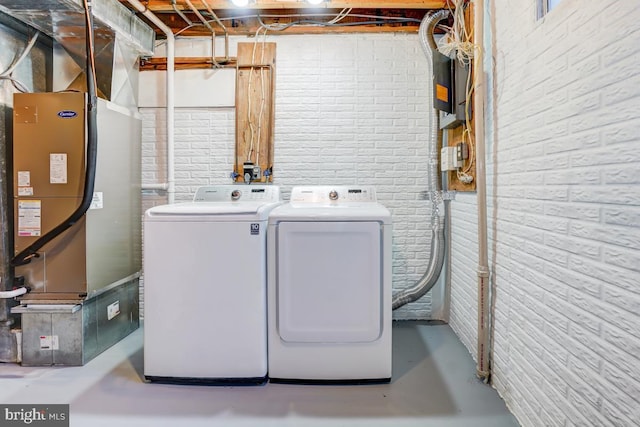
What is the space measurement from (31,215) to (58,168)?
350mm

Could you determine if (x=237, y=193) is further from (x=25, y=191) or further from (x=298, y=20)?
(x=298, y=20)

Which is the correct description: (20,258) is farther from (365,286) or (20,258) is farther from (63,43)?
(365,286)

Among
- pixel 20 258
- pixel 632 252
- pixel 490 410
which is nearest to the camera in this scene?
pixel 632 252

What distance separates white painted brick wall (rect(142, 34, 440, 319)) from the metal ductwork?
43 centimetres

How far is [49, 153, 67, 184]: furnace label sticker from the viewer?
2.44m

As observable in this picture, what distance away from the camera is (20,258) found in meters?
2.46

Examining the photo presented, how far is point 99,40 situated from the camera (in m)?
2.81

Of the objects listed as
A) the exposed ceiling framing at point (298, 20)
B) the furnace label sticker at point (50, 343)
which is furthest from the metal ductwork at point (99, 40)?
the furnace label sticker at point (50, 343)

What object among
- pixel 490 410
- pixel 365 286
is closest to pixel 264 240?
pixel 365 286

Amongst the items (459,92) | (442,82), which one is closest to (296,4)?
(442,82)

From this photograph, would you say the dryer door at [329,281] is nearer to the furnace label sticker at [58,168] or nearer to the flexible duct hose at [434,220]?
the flexible duct hose at [434,220]

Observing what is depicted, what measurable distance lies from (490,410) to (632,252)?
1.22 metres

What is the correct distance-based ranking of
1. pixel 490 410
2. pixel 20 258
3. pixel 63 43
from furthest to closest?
pixel 63 43 < pixel 20 258 < pixel 490 410
